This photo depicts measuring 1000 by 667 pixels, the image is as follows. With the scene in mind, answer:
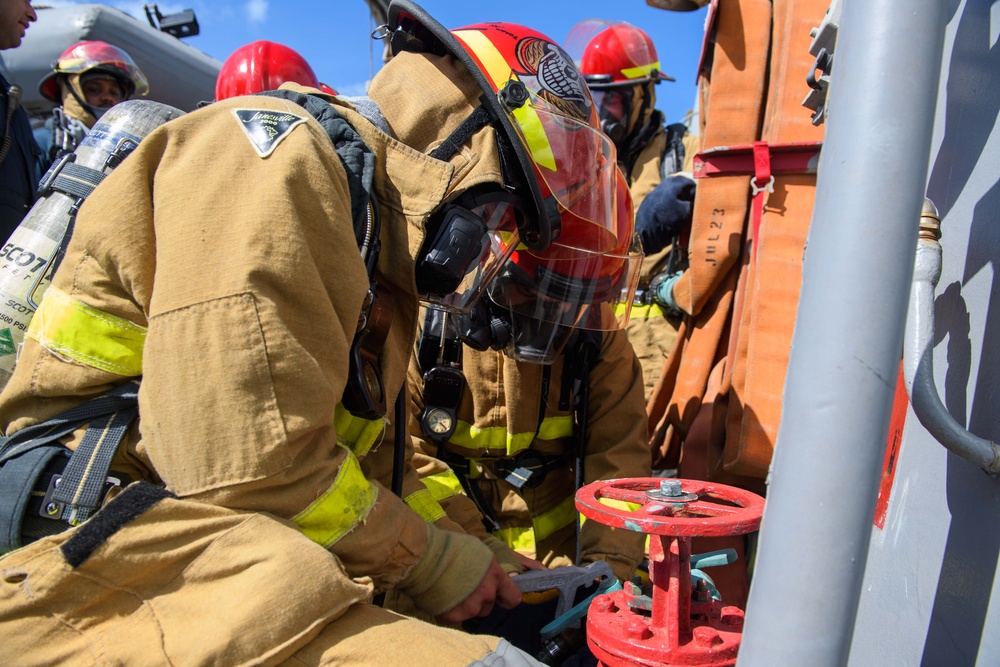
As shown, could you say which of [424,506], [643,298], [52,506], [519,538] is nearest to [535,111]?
[424,506]

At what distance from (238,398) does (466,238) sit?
0.59 m

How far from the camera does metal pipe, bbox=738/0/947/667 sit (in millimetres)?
577

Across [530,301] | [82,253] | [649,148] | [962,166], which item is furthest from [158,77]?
[962,166]

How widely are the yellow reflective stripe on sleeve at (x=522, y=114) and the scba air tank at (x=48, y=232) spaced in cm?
74

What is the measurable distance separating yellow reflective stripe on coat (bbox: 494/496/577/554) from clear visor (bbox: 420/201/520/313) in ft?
3.73

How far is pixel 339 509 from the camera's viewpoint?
48.8 inches

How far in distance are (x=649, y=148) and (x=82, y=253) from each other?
13.0ft

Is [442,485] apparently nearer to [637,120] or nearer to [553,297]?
[553,297]

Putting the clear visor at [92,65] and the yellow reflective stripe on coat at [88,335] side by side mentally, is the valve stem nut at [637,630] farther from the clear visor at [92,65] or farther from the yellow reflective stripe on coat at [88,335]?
the clear visor at [92,65]

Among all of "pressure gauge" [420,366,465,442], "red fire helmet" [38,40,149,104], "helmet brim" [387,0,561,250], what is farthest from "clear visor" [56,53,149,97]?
"helmet brim" [387,0,561,250]

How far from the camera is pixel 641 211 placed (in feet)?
11.1

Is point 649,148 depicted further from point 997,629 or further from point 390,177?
point 997,629

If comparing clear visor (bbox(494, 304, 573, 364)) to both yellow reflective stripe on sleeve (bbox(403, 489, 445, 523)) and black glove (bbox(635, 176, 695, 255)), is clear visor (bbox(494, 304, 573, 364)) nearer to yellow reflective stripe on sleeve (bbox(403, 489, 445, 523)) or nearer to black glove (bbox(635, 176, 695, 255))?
yellow reflective stripe on sleeve (bbox(403, 489, 445, 523))

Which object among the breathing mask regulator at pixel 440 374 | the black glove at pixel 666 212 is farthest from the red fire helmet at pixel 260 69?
the breathing mask regulator at pixel 440 374
